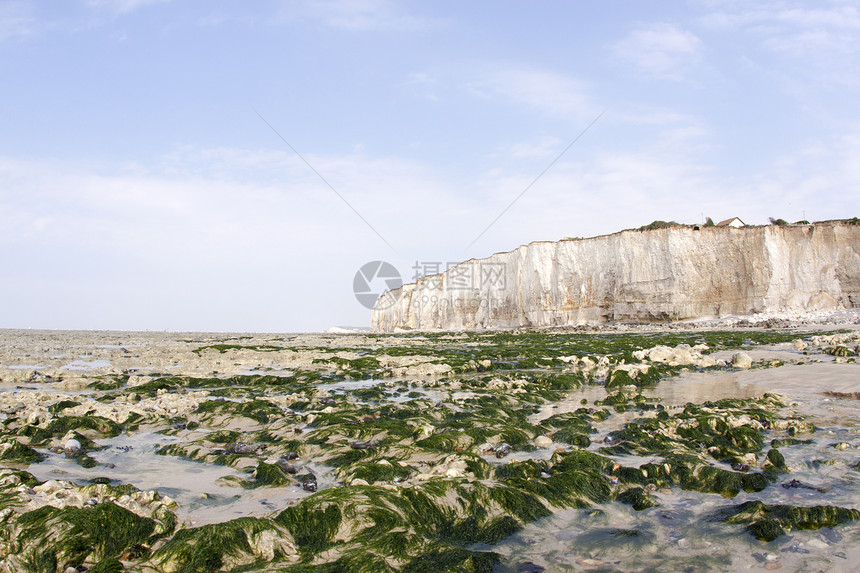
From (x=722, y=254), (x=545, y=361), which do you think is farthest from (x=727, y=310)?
(x=545, y=361)

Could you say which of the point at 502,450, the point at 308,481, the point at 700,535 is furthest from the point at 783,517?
the point at 308,481

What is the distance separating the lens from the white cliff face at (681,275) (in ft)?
118

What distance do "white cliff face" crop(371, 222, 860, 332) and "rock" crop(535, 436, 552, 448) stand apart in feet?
121

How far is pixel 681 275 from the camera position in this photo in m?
38.8

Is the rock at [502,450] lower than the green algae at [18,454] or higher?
lower

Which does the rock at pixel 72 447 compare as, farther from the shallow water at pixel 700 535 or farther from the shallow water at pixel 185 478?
the shallow water at pixel 700 535

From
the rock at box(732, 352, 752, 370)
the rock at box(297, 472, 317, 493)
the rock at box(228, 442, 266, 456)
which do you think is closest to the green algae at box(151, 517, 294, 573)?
the rock at box(297, 472, 317, 493)

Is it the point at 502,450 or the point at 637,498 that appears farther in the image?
the point at 502,450

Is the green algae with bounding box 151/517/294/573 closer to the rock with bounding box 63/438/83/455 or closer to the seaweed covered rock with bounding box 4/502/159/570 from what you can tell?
the seaweed covered rock with bounding box 4/502/159/570

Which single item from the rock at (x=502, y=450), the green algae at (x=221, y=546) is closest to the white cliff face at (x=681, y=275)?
the rock at (x=502, y=450)

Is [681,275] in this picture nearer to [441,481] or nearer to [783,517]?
[783,517]

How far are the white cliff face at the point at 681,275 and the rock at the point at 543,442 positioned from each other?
3693 centimetres

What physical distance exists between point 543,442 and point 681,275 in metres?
37.4

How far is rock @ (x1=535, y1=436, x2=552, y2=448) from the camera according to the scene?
241 inches
